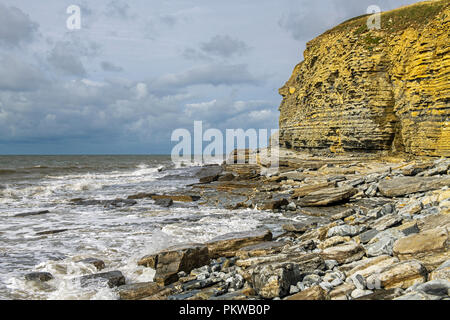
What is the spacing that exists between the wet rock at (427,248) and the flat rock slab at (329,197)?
910cm

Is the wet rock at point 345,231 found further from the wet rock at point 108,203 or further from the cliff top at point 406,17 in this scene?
the cliff top at point 406,17

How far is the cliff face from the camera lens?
1961 cm

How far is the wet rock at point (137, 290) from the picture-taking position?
5946 millimetres

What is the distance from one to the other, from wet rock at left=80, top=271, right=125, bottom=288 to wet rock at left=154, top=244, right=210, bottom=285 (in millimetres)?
775

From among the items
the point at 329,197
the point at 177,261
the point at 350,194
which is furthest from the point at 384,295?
the point at 350,194

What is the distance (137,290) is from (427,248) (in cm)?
543

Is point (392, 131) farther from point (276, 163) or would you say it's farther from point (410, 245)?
point (410, 245)

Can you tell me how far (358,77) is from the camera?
91.4 feet

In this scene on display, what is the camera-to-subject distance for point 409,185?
13109 millimetres

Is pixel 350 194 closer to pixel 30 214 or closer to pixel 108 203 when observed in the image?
pixel 108 203

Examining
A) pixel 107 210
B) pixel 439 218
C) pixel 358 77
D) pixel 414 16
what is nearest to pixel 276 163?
pixel 358 77

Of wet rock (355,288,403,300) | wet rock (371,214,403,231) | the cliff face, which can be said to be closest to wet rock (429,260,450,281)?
wet rock (355,288,403,300)

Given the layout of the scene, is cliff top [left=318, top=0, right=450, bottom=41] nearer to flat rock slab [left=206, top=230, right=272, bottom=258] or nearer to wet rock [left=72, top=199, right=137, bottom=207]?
flat rock slab [left=206, top=230, right=272, bottom=258]
